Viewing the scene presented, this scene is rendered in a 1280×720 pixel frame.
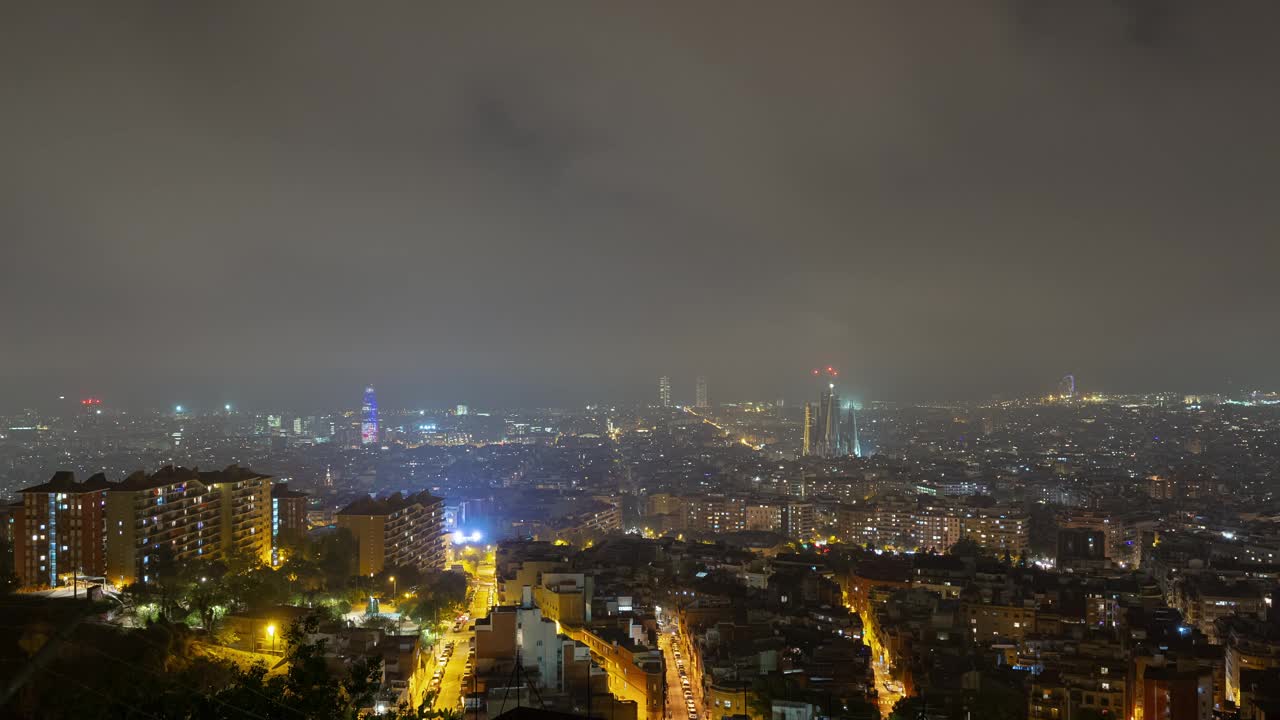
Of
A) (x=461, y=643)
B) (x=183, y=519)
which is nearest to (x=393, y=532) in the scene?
(x=183, y=519)

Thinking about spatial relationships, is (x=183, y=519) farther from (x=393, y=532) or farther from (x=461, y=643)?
(x=461, y=643)

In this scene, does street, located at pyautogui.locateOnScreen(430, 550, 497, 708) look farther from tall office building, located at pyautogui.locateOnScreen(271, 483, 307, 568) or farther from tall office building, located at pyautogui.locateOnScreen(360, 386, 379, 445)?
tall office building, located at pyautogui.locateOnScreen(360, 386, 379, 445)

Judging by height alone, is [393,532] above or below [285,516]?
below

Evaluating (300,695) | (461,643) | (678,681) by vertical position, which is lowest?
(678,681)

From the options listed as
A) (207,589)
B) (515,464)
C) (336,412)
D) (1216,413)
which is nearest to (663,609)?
(207,589)

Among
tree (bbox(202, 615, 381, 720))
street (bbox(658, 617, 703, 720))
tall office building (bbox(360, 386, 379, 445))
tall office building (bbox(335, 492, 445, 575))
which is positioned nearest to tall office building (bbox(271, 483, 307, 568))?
tall office building (bbox(335, 492, 445, 575))

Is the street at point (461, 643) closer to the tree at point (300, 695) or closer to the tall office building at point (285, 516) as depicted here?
the tall office building at point (285, 516)

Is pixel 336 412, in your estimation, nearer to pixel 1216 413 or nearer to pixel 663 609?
pixel 663 609

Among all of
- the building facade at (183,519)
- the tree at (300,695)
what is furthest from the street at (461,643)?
the tree at (300,695)
